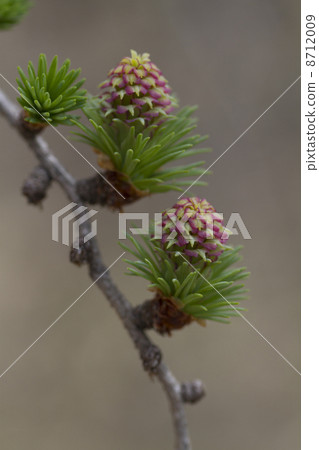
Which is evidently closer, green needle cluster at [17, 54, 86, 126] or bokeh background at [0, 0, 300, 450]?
green needle cluster at [17, 54, 86, 126]

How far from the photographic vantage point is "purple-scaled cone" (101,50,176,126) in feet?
1.10

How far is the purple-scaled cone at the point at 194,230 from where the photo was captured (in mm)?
324

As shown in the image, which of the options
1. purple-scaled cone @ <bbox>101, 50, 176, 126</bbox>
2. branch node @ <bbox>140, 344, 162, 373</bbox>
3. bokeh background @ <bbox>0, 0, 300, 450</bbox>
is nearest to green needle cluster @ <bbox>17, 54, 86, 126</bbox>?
purple-scaled cone @ <bbox>101, 50, 176, 126</bbox>

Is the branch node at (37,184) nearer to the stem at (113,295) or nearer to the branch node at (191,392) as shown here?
the stem at (113,295)

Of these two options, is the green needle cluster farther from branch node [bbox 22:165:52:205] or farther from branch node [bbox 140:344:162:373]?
branch node [bbox 140:344:162:373]

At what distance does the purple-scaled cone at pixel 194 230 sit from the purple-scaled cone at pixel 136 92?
0.06 metres

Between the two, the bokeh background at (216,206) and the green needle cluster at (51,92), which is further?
the bokeh background at (216,206)

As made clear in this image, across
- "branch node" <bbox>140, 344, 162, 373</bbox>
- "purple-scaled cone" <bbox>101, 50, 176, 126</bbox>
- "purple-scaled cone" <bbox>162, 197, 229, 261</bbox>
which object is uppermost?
"purple-scaled cone" <bbox>101, 50, 176, 126</bbox>

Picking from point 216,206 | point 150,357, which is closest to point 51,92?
point 150,357

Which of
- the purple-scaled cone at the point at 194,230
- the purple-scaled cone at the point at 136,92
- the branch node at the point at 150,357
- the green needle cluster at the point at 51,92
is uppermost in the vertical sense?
the green needle cluster at the point at 51,92

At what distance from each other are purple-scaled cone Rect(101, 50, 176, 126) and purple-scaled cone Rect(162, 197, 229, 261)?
6 centimetres

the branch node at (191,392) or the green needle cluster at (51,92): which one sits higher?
the green needle cluster at (51,92)

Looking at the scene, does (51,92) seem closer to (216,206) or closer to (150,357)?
(150,357)

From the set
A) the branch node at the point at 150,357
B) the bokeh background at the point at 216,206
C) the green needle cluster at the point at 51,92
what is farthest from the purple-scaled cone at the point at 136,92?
the bokeh background at the point at 216,206
